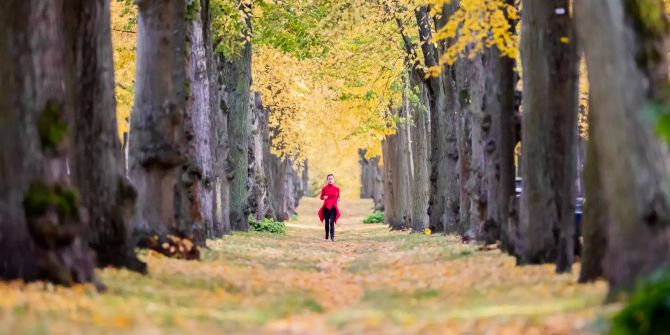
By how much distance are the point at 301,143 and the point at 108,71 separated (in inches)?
1516

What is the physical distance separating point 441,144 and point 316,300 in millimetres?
19831

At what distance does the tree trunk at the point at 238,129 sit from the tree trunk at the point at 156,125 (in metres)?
13.8

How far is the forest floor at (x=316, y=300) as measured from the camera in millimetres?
9273

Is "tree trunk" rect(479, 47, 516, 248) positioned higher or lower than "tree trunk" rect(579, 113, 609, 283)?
higher

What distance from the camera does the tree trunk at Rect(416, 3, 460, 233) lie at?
31000 mm

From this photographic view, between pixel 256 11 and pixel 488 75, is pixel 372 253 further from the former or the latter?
pixel 256 11

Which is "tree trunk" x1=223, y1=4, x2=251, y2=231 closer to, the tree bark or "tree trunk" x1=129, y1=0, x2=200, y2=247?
the tree bark

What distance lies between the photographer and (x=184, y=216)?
20.3 metres

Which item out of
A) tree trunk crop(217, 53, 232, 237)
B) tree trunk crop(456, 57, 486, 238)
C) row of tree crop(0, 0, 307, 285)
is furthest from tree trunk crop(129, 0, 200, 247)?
tree trunk crop(217, 53, 232, 237)

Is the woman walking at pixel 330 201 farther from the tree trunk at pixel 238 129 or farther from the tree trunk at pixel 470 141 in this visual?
the tree trunk at pixel 470 141

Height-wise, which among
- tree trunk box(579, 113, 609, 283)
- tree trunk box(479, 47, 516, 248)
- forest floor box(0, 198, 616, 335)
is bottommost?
forest floor box(0, 198, 616, 335)

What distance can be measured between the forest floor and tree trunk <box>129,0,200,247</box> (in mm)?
946

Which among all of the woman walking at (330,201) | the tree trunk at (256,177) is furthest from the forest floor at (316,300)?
the tree trunk at (256,177)

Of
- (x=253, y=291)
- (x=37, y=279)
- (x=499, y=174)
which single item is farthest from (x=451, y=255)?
(x=37, y=279)
